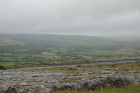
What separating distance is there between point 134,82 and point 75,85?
11862mm

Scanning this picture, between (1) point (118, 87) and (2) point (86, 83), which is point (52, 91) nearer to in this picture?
(2) point (86, 83)

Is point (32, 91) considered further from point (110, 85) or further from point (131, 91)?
point (131, 91)

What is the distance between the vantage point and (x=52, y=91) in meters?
21.6

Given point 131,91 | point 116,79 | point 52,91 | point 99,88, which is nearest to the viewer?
point 131,91

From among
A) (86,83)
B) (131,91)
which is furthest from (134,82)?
(86,83)

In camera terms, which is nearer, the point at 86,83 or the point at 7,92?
the point at 7,92

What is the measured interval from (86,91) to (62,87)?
4190 mm

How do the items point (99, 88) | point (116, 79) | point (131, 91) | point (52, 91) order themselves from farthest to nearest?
point (116, 79)
point (99, 88)
point (52, 91)
point (131, 91)

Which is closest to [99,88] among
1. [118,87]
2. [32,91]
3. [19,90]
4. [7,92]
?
[118,87]

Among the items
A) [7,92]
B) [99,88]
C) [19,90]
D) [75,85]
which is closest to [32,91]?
[19,90]

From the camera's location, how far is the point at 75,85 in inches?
904

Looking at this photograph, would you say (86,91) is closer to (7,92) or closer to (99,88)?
(99,88)

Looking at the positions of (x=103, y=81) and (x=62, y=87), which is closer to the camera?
(x=62, y=87)

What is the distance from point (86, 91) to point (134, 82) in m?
10.3
